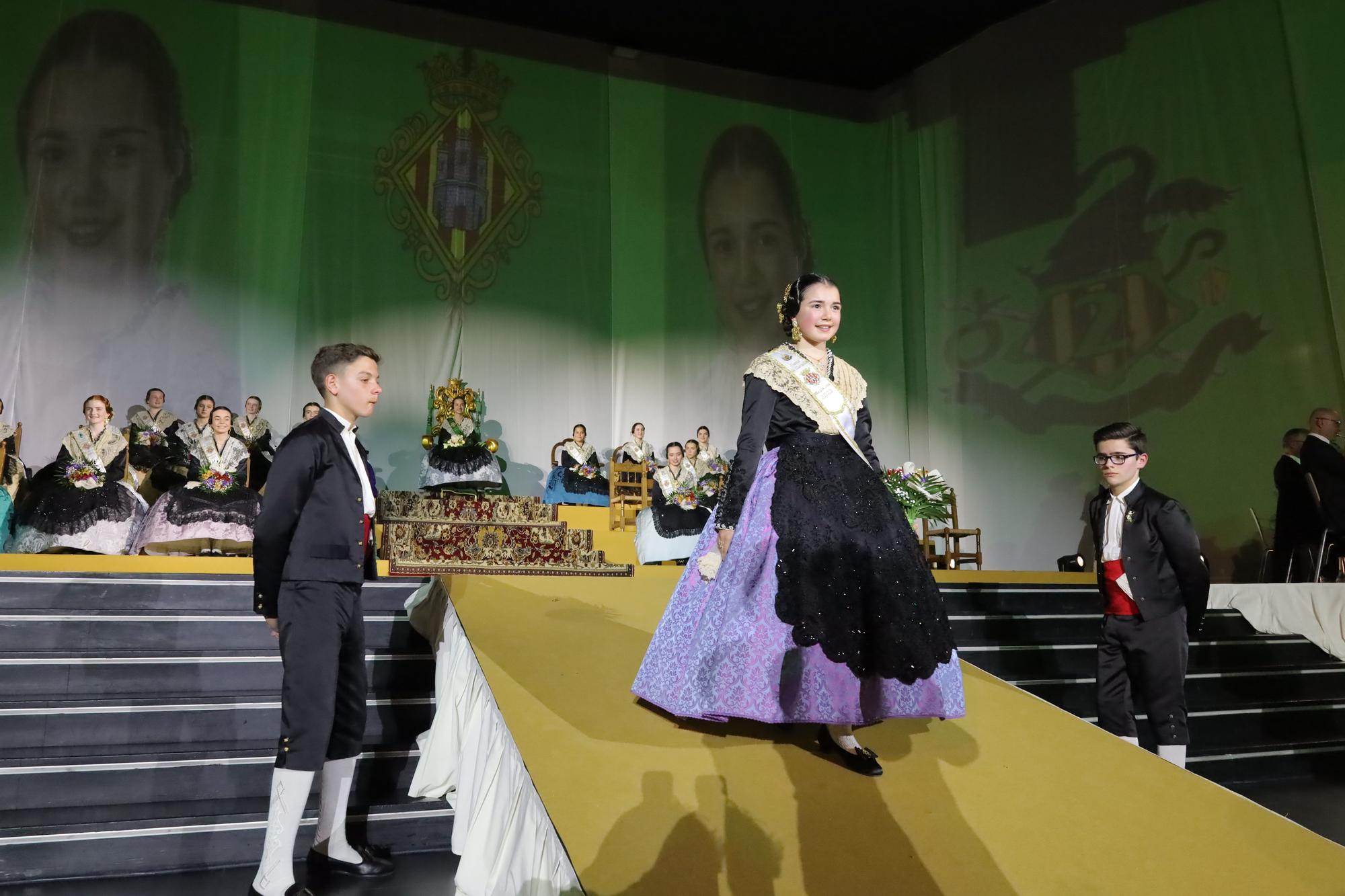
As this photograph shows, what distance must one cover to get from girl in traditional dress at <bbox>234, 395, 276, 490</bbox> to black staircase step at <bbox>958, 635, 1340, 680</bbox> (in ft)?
21.7

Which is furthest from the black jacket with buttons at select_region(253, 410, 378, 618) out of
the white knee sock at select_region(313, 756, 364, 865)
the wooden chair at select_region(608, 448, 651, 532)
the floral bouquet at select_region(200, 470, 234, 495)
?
the wooden chair at select_region(608, 448, 651, 532)

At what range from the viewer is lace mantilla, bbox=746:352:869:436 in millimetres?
2965

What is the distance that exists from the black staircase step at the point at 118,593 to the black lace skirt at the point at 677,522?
14.2 ft

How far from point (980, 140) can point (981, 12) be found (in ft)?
4.89

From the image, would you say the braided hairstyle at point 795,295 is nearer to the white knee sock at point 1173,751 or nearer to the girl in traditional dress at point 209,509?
the white knee sock at point 1173,751

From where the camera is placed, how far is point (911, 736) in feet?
10.7

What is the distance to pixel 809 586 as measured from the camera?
9.00 feet

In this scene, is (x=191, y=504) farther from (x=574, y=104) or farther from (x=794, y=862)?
(x=574, y=104)

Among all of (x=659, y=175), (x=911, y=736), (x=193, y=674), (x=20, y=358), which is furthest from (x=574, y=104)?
(x=911, y=736)

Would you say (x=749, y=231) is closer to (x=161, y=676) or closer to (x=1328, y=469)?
(x=1328, y=469)

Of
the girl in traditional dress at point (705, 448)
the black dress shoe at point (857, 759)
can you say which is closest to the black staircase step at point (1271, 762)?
the black dress shoe at point (857, 759)

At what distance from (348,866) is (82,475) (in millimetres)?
5303

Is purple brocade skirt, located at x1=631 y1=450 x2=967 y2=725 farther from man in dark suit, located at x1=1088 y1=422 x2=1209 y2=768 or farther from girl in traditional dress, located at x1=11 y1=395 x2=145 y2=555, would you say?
girl in traditional dress, located at x1=11 y1=395 x2=145 y2=555

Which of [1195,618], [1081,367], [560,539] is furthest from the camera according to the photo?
[1081,367]
